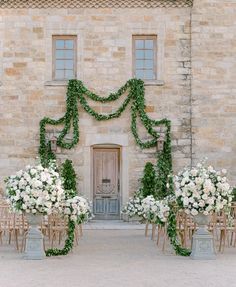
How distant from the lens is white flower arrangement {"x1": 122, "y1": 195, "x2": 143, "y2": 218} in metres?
16.9

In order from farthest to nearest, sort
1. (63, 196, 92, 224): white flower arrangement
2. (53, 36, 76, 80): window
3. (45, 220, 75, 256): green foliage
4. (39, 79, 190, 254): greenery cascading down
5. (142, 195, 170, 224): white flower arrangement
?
(53, 36, 76, 80): window → (39, 79, 190, 254): greenery cascading down → (142, 195, 170, 224): white flower arrangement → (63, 196, 92, 224): white flower arrangement → (45, 220, 75, 256): green foliage

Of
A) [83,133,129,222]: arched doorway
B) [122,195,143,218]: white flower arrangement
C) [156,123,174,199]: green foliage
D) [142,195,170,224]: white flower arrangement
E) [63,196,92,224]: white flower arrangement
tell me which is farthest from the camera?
[83,133,129,222]: arched doorway

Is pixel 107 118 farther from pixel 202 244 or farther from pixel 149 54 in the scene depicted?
pixel 202 244

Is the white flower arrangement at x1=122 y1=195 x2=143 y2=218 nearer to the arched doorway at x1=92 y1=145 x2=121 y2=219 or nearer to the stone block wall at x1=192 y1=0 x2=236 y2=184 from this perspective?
the arched doorway at x1=92 y1=145 x2=121 y2=219

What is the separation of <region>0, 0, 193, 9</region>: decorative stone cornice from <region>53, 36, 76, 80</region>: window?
0.89 meters

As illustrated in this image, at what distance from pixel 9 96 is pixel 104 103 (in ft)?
8.37

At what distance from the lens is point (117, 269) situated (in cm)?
977

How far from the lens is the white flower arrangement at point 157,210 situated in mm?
12219

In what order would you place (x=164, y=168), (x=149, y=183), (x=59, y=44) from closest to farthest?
(x=149, y=183)
(x=164, y=168)
(x=59, y=44)

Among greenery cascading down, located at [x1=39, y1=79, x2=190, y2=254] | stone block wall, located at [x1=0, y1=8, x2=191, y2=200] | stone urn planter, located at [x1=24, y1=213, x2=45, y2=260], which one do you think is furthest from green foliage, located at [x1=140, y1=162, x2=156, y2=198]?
stone urn planter, located at [x1=24, y1=213, x2=45, y2=260]

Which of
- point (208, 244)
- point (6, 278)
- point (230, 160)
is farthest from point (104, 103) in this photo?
point (6, 278)

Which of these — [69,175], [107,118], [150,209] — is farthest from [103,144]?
[150,209]

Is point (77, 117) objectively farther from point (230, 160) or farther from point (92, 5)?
point (230, 160)

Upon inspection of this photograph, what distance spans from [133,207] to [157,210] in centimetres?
426
